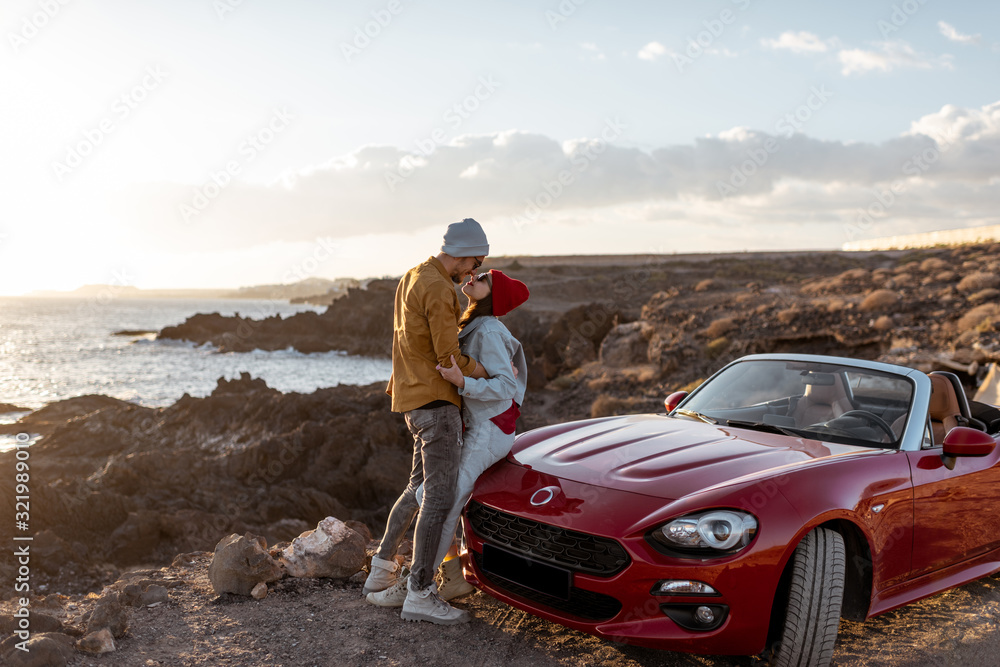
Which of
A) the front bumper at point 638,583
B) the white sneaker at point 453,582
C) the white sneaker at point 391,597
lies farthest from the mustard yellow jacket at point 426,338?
the white sneaker at point 391,597

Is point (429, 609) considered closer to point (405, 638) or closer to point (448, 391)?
point (405, 638)

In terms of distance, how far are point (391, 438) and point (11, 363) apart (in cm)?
→ 3976

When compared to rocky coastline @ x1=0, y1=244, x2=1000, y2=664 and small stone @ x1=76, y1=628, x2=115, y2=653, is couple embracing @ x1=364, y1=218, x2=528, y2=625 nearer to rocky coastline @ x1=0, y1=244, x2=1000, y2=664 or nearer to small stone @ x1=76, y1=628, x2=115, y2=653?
small stone @ x1=76, y1=628, x2=115, y2=653

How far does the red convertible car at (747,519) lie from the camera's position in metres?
3.04

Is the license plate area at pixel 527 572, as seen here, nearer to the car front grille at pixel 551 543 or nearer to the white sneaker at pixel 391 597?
the car front grille at pixel 551 543

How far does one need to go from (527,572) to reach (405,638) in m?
0.84

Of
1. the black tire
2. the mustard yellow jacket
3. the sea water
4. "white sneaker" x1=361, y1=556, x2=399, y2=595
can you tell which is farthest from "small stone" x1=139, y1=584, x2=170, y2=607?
the sea water

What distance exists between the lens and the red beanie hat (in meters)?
3.92

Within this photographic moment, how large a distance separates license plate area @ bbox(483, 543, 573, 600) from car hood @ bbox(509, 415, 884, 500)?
49 cm

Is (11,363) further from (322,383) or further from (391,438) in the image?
(391,438)

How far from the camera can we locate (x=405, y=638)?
3715 mm

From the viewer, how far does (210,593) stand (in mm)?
4422

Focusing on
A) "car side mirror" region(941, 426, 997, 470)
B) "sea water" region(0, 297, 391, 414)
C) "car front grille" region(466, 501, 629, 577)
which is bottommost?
"sea water" region(0, 297, 391, 414)

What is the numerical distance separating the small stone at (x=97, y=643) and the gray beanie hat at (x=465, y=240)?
8.88ft
